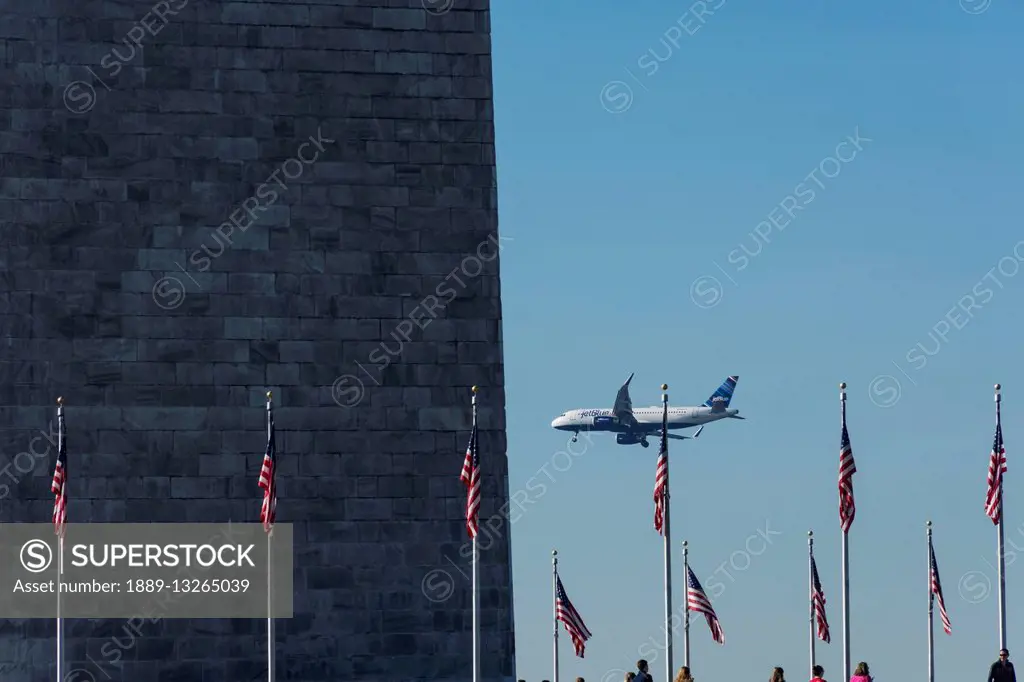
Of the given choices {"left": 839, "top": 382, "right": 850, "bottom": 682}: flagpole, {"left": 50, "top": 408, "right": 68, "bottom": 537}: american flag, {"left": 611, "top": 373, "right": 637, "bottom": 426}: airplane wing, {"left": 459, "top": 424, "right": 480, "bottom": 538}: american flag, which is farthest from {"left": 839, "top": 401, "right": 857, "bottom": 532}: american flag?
{"left": 611, "top": 373, "right": 637, "bottom": 426}: airplane wing

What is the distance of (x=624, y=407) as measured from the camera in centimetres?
16300

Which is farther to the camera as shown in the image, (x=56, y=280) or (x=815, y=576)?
(x=815, y=576)

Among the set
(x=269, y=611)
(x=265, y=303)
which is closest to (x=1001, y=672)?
(x=269, y=611)

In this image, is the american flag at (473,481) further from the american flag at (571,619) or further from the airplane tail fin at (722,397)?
the airplane tail fin at (722,397)

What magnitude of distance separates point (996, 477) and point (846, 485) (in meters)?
5.73

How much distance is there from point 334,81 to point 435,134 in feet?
9.44

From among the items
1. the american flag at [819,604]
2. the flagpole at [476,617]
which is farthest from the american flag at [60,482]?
the american flag at [819,604]

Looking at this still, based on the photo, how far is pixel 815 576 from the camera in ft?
210

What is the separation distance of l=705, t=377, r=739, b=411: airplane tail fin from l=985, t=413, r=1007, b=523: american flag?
123m

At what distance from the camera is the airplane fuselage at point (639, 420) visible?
16688 cm

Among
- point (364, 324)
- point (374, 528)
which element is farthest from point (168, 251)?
point (374, 528)

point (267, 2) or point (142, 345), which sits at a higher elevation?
point (267, 2)

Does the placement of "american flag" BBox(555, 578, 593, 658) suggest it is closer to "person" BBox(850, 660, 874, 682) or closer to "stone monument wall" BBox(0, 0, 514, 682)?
"stone monument wall" BBox(0, 0, 514, 682)

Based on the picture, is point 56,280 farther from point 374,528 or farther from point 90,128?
point 374,528
